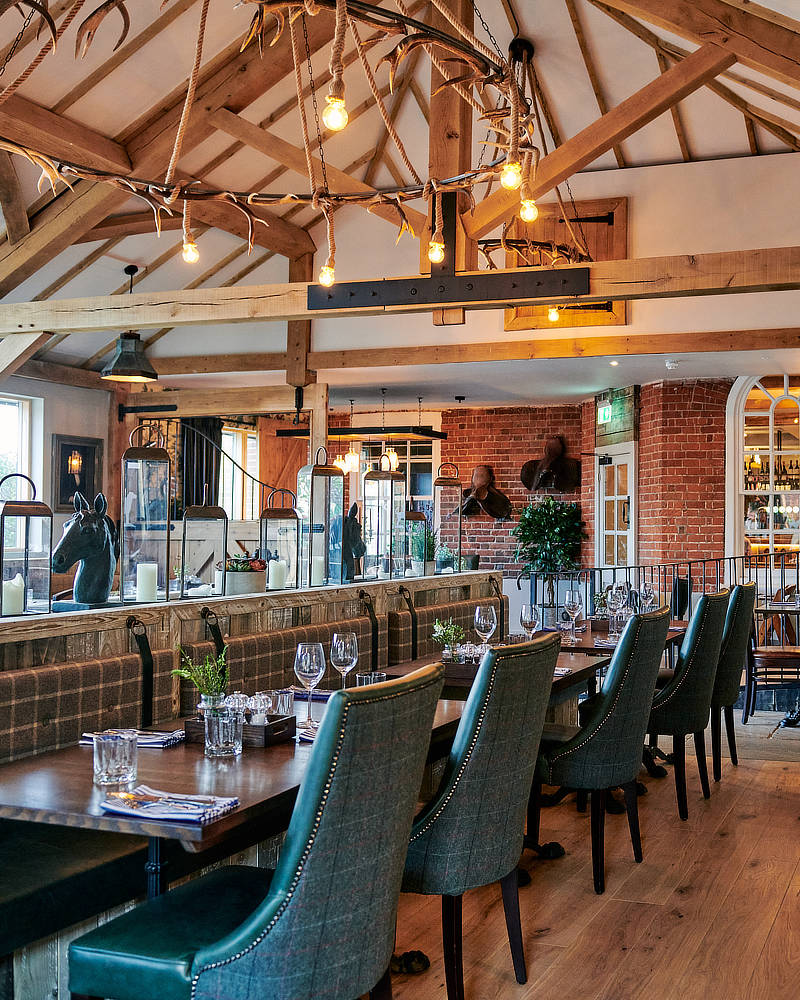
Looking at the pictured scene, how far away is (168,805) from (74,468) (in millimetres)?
9025

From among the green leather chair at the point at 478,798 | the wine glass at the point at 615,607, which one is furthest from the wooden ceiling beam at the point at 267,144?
the green leather chair at the point at 478,798

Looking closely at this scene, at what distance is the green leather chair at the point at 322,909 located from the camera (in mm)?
2020

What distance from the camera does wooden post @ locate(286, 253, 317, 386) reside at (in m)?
10.2

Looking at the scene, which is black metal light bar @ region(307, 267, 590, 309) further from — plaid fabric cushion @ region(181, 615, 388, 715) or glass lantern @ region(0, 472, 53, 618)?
glass lantern @ region(0, 472, 53, 618)

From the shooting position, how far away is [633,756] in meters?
3.96

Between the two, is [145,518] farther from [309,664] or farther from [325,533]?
[325,533]

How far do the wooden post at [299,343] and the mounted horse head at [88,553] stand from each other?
6.41 metres

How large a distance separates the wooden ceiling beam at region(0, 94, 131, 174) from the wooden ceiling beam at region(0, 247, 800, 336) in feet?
3.38

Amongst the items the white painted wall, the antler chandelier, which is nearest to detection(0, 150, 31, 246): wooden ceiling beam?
the white painted wall

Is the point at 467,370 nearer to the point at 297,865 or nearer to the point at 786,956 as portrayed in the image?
the point at 786,956

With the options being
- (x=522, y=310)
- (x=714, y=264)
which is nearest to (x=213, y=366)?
(x=522, y=310)

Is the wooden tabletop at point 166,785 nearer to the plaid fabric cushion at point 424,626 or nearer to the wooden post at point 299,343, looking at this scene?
the plaid fabric cushion at point 424,626

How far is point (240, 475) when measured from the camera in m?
14.3

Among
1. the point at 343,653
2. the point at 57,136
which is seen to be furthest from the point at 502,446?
the point at 343,653
